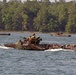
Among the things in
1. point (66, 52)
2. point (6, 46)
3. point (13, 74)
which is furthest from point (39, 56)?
point (13, 74)

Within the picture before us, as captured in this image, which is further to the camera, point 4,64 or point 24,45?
point 24,45

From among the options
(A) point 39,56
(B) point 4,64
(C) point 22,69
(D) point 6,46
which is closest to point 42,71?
(C) point 22,69

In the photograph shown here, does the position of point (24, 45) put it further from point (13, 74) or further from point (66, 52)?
point (13, 74)

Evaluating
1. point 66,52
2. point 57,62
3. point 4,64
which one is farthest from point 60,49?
point 4,64

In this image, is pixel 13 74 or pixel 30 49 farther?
pixel 30 49

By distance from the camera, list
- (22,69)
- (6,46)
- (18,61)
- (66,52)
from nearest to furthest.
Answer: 1. (22,69)
2. (18,61)
3. (66,52)
4. (6,46)

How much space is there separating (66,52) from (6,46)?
421 inches

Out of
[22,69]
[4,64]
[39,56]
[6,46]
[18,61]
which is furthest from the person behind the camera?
[6,46]

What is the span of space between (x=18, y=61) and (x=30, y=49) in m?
15.7

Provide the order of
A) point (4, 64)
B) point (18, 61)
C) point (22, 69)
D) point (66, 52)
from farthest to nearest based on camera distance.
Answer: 1. point (66, 52)
2. point (18, 61)
3. point (4, 64)
4. point (22, 69)

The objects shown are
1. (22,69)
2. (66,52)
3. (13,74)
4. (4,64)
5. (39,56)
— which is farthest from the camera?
(66,52)

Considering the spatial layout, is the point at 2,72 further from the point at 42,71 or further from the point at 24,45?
the point at 24,45

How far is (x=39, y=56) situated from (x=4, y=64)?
11.0 metres

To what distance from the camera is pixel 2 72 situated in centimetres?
4219
